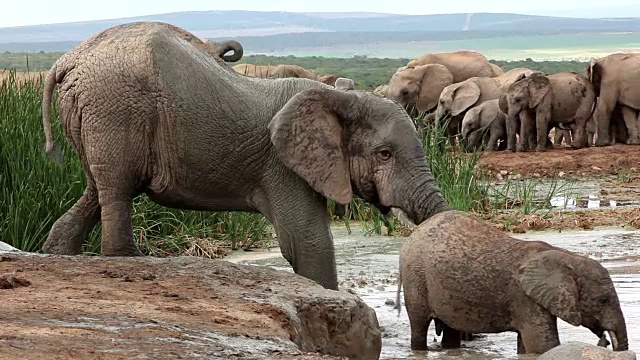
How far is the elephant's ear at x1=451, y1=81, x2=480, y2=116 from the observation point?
23.8 m

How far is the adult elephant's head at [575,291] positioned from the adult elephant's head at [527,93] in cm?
1459

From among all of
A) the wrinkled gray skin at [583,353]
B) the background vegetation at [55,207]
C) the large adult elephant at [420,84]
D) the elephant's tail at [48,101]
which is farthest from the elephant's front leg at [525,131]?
the wrinkled gray skin at [583,353]

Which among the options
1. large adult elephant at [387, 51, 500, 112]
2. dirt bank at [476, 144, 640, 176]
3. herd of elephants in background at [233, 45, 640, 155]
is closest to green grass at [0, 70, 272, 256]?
dirt bank at [476, 144, 640, 176]

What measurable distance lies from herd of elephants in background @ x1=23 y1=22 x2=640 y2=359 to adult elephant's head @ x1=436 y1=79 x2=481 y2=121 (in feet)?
51.4

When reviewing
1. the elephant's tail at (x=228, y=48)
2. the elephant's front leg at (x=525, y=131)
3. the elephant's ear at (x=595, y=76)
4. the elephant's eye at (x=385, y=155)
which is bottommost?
the elephant's front leg at (x=525, y=131)

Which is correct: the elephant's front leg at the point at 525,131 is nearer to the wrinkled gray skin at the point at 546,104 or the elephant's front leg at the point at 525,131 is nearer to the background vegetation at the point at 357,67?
the wrinkled gray skin at the point at 546,104

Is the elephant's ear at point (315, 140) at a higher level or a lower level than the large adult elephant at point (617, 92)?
higher

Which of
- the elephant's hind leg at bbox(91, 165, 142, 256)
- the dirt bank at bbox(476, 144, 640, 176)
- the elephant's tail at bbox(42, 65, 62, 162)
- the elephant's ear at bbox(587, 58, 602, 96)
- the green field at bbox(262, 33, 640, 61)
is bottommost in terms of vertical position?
the green field at bbox(262, 33, 640, 61)

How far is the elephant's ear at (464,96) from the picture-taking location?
23.8 meters

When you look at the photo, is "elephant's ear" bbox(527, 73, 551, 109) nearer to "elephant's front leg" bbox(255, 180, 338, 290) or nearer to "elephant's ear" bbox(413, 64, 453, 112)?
"elephant's ear" bbox(413, 64, 453, 112)

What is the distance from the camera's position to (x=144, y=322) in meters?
5.94

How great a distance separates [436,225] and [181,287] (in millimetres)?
1656

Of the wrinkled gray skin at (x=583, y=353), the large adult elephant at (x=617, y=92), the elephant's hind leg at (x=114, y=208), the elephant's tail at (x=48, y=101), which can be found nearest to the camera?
the wrinkled gray skin at (x=583, y=353)

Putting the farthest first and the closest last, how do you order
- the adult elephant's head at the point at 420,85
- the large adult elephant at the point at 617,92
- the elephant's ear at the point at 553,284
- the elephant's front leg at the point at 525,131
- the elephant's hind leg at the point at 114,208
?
the adult elephant's head at the point at 420,85 < the large adult elephant at the point at 617,92 < the elephant's front leg at the point at 525,131 < the elephant's hind leg at the point at 114,208 < the elephant's ear at the point at 553,284
